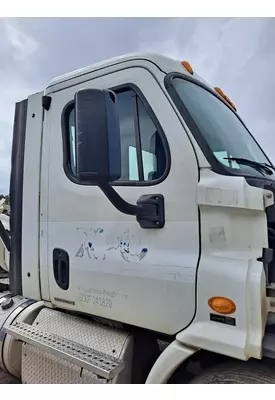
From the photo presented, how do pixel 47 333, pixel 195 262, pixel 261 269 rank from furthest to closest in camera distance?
pixel 47 333 → pixel 195 262 → pixel 261 269

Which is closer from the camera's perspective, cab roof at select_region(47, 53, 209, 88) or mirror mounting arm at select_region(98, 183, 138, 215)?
mirror mounting arm at select_region(98, 183, 138, 215)

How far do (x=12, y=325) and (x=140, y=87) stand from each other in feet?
5.93

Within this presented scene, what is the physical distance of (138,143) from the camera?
6.11 ft

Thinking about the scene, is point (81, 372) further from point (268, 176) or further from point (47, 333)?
point (268, 176)

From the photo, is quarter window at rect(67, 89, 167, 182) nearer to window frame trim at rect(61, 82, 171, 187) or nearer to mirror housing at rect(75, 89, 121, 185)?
window frame trim at rect(61, 82, 171, 187)

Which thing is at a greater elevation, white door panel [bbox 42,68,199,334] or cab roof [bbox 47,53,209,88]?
cab roof [bbox 47,53,209,88]

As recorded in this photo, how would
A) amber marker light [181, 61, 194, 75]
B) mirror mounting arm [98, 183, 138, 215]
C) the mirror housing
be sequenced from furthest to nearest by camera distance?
amber marker light [181, 61, 194, 75]
mirror mounting arm [98, 183, 138, 215]
the mirror housing

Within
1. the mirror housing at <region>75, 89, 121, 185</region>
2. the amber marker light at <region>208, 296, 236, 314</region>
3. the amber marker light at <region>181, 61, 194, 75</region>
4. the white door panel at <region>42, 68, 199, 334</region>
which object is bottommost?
the amber marker light at <region>208, 296, 236, 314</region>

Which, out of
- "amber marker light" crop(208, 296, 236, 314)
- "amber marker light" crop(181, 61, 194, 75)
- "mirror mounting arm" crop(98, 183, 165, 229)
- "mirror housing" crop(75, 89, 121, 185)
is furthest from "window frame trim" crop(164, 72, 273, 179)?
"amber marker light" crop(208, 296, 236, 314)

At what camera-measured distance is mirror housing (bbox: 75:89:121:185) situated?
1450mm

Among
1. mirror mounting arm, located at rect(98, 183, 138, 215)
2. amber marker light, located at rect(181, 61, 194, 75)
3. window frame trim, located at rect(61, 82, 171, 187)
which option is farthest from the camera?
amber marker light, located at rect(181, 61, 194, 75)

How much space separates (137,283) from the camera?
174 cm

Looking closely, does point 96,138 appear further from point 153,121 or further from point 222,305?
point 222,305

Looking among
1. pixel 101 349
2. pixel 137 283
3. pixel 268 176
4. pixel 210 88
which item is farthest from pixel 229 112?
pixel 101 349
